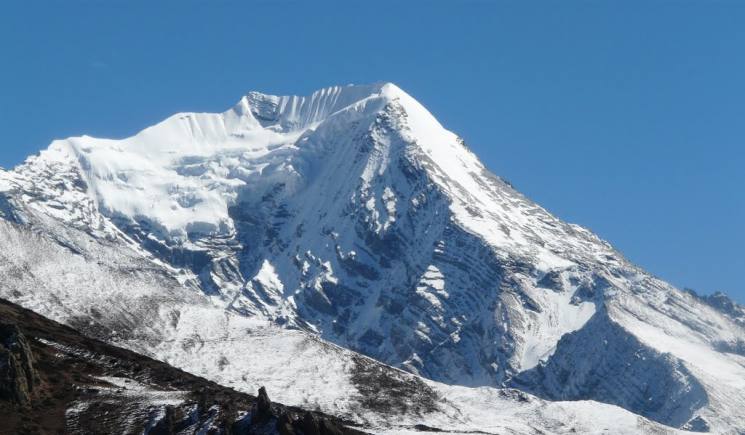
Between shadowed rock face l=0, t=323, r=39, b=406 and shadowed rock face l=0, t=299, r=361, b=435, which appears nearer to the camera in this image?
shadowed rock face l=0, t=299, r=361, b=435

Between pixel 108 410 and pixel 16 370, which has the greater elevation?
pixel 16 370

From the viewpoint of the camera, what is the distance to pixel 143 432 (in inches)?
7082

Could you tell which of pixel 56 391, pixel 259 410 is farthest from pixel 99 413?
pixel 259 410

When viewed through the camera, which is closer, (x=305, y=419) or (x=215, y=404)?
(x=305, y=419)

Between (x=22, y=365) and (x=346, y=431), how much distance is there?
39.7 m

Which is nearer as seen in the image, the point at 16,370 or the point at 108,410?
the point at 16,370

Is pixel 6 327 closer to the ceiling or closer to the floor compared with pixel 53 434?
closer to the ceiling

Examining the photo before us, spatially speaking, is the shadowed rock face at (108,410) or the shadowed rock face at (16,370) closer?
the shadowed rock face at (108,410)

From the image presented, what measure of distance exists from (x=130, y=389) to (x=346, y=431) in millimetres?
27607

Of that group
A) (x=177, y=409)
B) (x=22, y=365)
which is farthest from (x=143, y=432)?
(x=22, y=365)

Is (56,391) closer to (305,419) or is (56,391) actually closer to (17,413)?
(17,413)

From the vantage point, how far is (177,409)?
185 m

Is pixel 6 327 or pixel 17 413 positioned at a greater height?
pixel 6 327

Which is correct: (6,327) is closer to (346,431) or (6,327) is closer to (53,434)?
(53,434)
